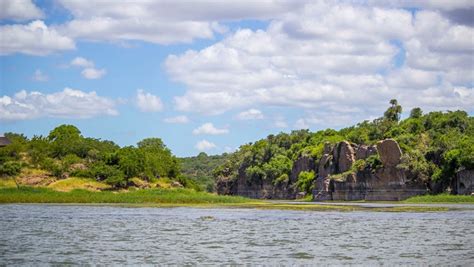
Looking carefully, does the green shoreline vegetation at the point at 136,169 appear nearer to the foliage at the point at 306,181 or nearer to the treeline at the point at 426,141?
the treeline at the point at 426,141

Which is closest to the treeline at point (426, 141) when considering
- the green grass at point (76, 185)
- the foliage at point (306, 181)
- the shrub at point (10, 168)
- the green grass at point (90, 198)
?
the foliage at point (306, 181)

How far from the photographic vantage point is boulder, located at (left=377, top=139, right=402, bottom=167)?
15062cm

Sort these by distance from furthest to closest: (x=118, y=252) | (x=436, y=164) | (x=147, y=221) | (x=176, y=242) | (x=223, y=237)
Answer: (x=436, y=164) < (x=147, y=221) < (x=223, y=237) < (x=176, y=242) < (x=118, y=252)

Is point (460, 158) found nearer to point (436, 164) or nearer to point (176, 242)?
point (436, 164)

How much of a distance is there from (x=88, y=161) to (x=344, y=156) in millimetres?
58242

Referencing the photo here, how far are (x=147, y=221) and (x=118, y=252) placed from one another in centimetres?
2427

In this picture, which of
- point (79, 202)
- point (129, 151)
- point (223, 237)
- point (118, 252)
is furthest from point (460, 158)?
point (118, 252)

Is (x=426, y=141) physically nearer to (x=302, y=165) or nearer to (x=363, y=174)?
(x=363, y=174)

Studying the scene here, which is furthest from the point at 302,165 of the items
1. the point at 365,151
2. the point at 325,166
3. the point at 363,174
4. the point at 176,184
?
the point at 176,184

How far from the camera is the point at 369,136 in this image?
18112cm

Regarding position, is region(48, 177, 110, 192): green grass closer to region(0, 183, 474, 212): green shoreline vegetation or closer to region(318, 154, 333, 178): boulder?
region(0, 183, 474, 212): green shoreline vegetation

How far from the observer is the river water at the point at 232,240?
132 ft

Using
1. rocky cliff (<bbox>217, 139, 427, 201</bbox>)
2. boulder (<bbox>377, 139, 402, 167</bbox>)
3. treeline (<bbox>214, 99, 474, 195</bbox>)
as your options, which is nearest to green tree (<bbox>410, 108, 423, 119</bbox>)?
treeline (<bbox>214, 99, 474, 195</bbox>)

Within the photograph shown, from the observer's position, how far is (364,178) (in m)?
157
